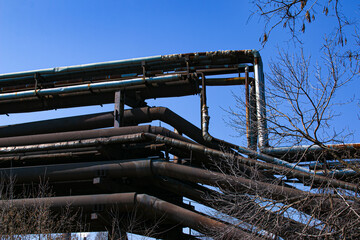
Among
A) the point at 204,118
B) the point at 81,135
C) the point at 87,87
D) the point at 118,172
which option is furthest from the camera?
the point at 87,87

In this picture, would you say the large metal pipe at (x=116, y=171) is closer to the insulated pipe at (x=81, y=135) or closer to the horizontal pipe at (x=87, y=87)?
the insulated pipe at (x=81, y=135)

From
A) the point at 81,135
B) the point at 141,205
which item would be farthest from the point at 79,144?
the point at 141,205

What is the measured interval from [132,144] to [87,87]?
301cm

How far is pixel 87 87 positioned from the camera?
15453 mm

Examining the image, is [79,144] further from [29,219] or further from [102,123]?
[29,219]

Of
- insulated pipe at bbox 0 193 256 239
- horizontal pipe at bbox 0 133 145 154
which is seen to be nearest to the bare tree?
insulated pipe at bbox 0 193 256 239

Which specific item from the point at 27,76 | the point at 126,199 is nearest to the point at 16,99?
the point at 27,76

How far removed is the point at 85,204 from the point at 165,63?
18.8 feet

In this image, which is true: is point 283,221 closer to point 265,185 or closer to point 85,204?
point 265,185

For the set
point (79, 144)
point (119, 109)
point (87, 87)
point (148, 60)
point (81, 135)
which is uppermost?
point (148, 60)

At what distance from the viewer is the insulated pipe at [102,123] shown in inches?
563

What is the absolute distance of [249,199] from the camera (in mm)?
9656

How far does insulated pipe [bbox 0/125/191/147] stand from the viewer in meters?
13.2

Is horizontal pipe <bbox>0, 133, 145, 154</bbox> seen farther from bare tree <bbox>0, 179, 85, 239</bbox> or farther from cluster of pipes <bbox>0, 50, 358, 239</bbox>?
bare tree <bbox>0, 179, 85, 239</bbox>
